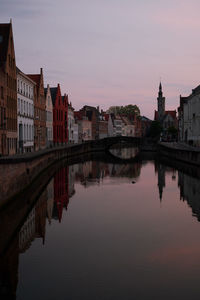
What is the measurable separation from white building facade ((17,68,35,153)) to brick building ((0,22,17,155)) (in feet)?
10.8

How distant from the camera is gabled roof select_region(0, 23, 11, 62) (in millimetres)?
45125

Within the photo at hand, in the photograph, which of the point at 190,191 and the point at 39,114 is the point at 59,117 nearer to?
the point at 39,114

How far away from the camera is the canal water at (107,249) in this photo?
15.0 metres

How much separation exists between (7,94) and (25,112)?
12905mm

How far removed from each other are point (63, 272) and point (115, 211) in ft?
41.1

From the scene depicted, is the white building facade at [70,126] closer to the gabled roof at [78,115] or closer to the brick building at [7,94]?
the gabled roof at [78,115]

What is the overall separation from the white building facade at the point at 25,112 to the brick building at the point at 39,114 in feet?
9.07

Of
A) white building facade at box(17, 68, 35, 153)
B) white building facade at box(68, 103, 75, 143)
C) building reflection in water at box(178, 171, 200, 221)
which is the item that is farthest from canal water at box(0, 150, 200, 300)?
white building facade at box(68, 103, 75, 143)

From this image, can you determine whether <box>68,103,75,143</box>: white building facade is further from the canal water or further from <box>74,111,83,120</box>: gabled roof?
the canal water

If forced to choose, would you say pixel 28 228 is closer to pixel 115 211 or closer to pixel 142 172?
pixel 115 211

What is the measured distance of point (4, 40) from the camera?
46031 millimetres

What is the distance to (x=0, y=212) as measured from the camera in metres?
24.6

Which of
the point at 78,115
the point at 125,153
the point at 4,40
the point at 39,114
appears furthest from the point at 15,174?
the point at 78,115

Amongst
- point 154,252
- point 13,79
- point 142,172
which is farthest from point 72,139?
point 154,252
